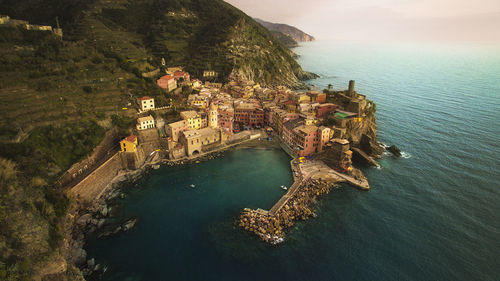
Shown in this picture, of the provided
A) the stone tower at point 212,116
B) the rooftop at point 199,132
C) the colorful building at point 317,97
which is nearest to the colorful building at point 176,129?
the rooftop at point 199,132

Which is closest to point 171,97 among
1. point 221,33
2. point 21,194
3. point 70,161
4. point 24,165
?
point 70,161

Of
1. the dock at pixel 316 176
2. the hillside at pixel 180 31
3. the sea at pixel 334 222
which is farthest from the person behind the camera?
the hillside at pixel 180 31

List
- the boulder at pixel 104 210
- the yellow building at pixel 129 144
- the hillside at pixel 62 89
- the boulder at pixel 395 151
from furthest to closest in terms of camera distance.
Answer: the boulder at pixel 395 151, the yellow building at pixel 129 144, the boulder at pixel 104 210, the hillside at pixel 62 89

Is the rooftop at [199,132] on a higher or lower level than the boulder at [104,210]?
higher

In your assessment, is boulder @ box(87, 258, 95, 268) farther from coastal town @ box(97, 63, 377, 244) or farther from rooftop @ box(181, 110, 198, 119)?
rooftop @ box(181, 110, 198, 119)

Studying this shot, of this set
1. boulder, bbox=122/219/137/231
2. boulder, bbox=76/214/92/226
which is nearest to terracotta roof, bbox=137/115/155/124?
boulder, bbox=76/214/92/226

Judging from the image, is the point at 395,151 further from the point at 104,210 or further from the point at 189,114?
the point at 104,210

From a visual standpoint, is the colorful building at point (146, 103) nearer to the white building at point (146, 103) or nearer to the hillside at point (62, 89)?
the white building at point (146, 103)
